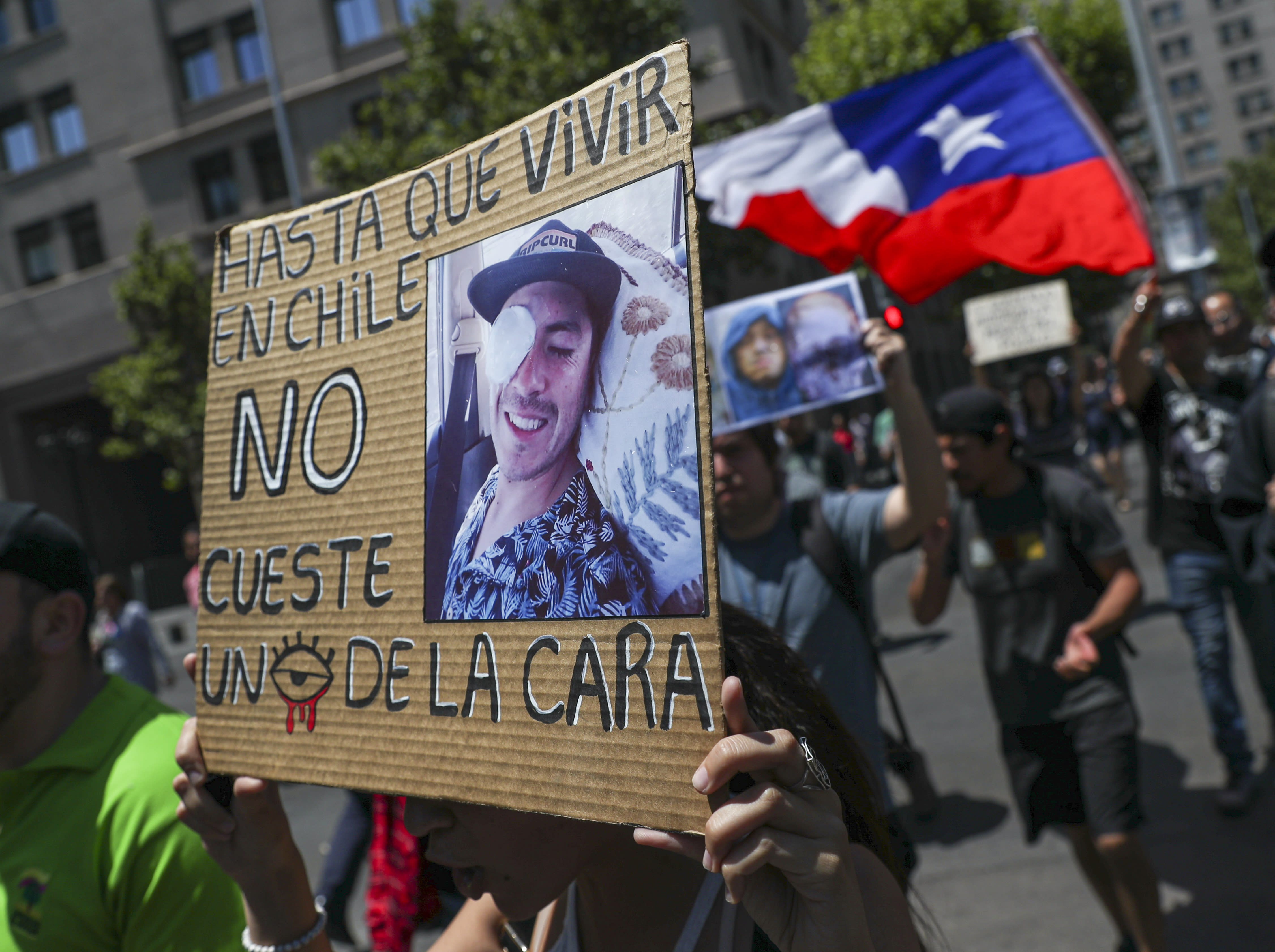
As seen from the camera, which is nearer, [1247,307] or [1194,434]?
[1194,434]

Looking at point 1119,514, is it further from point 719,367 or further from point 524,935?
point 524,935

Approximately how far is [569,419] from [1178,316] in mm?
4471

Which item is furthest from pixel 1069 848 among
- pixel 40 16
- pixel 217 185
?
pixel 40 16

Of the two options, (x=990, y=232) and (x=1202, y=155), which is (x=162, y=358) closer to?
(x=990, y=232)

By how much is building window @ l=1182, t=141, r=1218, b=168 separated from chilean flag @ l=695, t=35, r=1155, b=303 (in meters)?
92.4

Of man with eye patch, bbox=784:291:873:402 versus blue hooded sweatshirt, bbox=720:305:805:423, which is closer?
man with eye patch, bbox=784:291:873:402

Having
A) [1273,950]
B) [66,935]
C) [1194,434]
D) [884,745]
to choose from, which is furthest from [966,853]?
[66,935]

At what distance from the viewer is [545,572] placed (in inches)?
43.9

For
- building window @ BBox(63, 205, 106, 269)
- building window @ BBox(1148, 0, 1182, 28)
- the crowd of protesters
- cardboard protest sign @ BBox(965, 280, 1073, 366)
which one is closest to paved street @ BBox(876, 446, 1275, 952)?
the crowd of protesters

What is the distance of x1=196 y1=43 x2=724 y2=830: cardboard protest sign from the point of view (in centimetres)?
104

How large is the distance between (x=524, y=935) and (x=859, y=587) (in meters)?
1.58

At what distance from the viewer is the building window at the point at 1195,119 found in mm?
83188

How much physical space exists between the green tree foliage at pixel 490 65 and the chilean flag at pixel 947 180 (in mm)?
11992

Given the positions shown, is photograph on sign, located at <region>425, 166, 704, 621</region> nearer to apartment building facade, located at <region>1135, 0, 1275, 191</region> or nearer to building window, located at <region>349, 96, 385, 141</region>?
building window, located at <region>349, 96, 385, 141</region>
